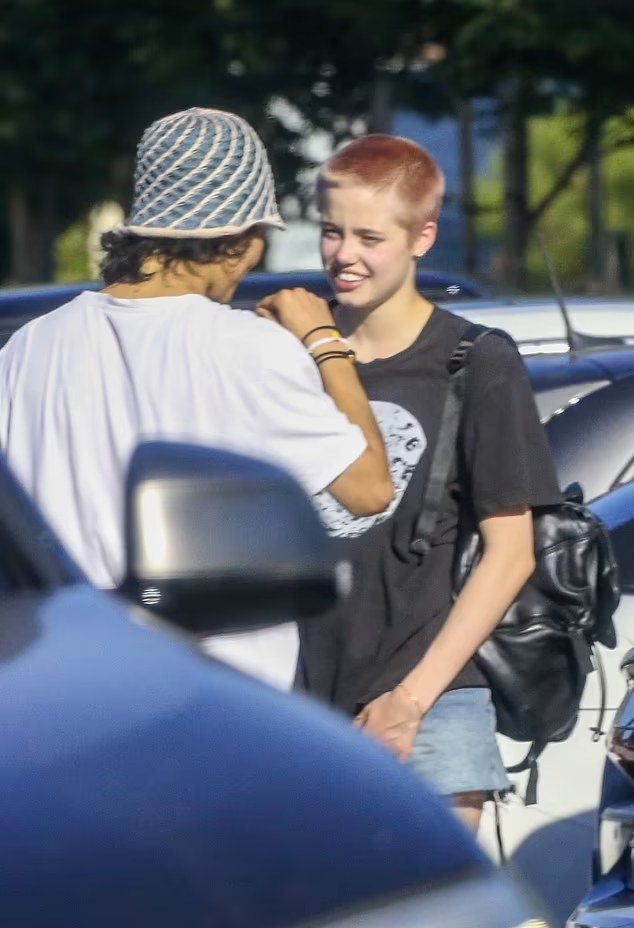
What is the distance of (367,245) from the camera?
2879 mm

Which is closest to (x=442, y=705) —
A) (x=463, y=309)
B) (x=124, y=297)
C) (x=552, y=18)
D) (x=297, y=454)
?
(x=297, y=454)

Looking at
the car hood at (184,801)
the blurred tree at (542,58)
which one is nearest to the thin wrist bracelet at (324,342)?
the car hood at (184,801)

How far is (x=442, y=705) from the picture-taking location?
286 centimetres

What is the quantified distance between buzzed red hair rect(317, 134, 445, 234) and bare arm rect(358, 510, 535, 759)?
0.51 m

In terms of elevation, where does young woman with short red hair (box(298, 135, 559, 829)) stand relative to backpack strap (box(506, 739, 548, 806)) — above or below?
above

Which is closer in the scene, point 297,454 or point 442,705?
point 297,454

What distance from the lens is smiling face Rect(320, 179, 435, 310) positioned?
9.44ft

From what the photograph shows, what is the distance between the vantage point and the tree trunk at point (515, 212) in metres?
16.6

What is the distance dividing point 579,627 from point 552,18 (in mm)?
11779

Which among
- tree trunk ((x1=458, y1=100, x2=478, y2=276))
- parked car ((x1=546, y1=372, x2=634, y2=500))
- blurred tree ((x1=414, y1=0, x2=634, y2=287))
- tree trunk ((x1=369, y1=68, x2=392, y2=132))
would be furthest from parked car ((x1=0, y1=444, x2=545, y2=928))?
tree trunk ((x1=458, y1=100, x2=478, y2=276))

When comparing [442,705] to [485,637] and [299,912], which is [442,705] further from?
[299,912]

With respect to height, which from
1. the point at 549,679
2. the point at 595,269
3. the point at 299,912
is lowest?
the point at 595,269

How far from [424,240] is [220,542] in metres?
0.80

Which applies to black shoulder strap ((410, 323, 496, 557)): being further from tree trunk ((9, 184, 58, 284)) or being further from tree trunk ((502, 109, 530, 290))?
tree trunk ((9, 184, 58, 284))
